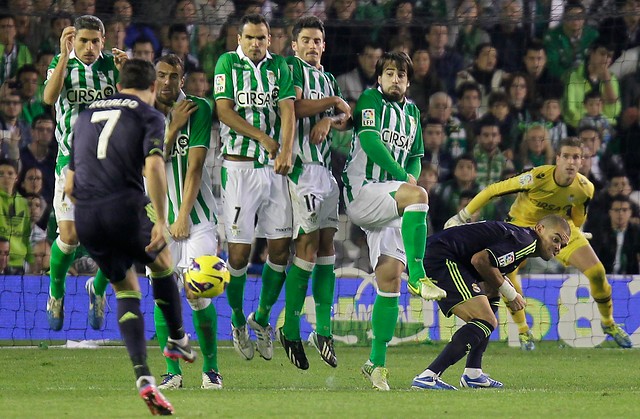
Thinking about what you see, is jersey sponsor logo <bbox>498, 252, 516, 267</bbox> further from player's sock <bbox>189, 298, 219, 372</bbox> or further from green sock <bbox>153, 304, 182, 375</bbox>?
green sock <bbox>153, 304, 182, 375</bbox>

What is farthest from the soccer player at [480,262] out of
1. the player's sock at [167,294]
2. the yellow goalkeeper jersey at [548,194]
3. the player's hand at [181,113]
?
the yellow goalkeeper jersey at [548,194]

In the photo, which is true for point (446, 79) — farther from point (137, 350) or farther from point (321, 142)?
point (137, 350)

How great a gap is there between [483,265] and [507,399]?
5.46ft

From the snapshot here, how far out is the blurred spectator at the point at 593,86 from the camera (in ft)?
51.6

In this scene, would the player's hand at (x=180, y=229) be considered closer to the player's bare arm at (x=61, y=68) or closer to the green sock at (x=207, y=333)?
the green sock at (x=207, y=333)

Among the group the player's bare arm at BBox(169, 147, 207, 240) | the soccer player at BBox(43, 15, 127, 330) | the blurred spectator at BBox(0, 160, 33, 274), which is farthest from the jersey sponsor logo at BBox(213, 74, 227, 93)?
the blurred spectator at BBox(0, 160, 33, 274)

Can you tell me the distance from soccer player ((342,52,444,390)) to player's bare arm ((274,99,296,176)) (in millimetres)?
635

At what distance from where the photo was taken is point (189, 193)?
342 inches

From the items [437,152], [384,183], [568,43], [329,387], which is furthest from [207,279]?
[568,43]

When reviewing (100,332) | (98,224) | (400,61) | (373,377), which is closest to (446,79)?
(100,332)

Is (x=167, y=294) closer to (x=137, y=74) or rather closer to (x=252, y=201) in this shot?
(x=137, y=74)

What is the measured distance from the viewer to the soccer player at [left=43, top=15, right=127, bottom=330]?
915 cm

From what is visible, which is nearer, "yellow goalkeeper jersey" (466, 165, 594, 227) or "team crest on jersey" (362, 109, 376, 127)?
"team crest on jersey" (362, 109, 376, 127)

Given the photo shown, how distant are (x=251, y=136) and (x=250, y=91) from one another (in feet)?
1.22
